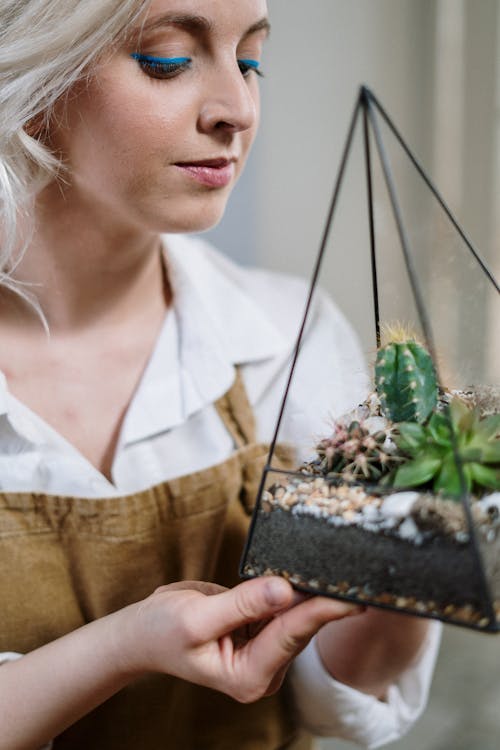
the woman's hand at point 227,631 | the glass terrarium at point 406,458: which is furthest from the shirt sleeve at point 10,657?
the glass terrarium at point 406,458

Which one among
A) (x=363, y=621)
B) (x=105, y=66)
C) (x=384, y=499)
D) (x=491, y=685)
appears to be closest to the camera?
(x=384, y=499)

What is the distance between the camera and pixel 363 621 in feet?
2.59

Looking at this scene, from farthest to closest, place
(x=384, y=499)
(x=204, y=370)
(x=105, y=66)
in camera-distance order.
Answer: (x=204, y=370)
(x=105, y=66)
(x=384, y=499)

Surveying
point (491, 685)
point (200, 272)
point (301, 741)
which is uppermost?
point (200, 272)

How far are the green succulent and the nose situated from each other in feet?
0.91

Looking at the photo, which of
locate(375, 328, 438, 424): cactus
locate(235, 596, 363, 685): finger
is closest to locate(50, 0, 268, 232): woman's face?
locate(375, 328, 438, 424): cactus

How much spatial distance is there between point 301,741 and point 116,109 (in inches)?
25.9

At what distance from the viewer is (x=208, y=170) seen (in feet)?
2.30

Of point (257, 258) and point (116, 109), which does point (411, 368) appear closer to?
point (116, 109)

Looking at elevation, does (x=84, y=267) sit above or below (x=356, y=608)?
above

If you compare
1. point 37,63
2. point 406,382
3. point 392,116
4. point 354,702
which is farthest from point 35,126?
point 392,116

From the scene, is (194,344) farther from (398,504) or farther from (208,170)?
(398,504)

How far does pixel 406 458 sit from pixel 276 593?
119mm

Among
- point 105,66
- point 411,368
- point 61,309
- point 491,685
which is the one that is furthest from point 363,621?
point 491,685
